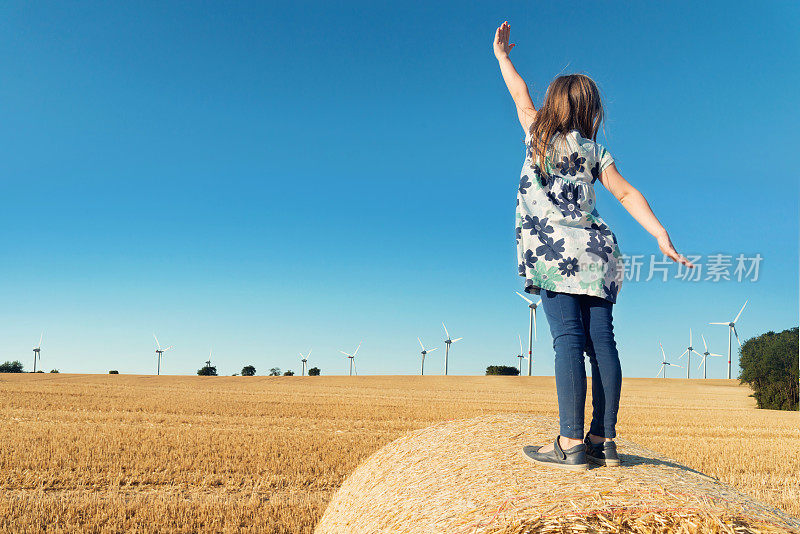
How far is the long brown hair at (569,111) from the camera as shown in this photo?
12.4 feet

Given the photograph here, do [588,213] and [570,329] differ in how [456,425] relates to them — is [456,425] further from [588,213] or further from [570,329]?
[588,213]

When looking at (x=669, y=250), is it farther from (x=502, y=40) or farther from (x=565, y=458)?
(x=502, y=40)

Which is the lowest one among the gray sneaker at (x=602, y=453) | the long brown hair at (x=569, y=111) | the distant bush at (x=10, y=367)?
the distant bush at (x=10, y=367)

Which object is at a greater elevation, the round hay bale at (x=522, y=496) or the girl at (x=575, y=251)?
the girl at (x=575, y=251)

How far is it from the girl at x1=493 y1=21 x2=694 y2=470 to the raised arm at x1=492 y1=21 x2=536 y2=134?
0.49 feet

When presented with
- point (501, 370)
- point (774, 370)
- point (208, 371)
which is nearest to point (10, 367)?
point (208, 371)

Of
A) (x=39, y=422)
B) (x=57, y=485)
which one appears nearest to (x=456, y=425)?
(x=57, y=485)

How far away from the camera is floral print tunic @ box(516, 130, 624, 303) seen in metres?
3.52

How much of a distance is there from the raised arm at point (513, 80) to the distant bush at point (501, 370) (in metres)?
68.9

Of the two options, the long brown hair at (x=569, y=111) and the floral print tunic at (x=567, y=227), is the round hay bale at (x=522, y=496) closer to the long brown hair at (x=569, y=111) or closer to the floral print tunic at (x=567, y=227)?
the floral print tunic at (x=567, y=227)

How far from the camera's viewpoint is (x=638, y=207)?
12.0ft

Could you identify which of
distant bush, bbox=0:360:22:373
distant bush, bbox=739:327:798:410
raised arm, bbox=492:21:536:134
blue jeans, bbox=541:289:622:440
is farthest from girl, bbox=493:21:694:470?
distant bush, bbox=0:360:22:373

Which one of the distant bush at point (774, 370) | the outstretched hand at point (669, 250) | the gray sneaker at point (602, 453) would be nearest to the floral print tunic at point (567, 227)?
the outstretched hand at point (669, 250)

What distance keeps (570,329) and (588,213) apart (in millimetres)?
697
